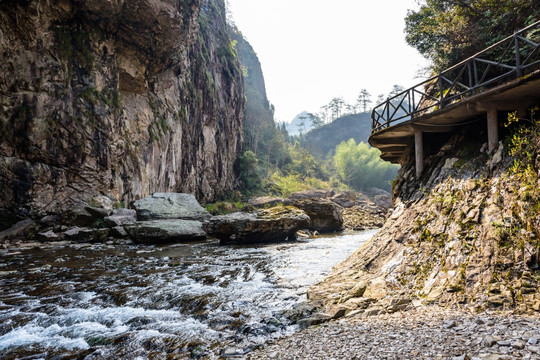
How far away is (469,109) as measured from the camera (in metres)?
6.19

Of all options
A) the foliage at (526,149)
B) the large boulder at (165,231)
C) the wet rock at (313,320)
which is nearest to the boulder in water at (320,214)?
the large boulder at (165,231)

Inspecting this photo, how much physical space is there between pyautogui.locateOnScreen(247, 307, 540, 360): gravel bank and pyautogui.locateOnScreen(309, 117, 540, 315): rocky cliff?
47 centimetres

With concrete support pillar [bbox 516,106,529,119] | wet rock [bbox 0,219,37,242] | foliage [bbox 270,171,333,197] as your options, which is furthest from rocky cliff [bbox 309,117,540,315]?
foliage [bbox 270,171,333,197]

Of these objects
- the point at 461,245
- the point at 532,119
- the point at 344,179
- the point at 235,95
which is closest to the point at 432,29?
the point at 532,119

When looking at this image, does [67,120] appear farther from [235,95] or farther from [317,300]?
[235,95]

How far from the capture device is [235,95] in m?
42.3

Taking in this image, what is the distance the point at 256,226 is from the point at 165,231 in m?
4.44

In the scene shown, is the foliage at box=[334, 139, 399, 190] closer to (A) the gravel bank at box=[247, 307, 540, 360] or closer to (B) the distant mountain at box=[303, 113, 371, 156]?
(B) the distant mountain at box=[303, 113, 371, 156]

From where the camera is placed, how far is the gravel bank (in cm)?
278

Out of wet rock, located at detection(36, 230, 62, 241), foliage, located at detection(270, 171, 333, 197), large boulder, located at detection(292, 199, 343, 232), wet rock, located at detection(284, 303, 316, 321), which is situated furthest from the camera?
foliage, located at detection(270, 171, 333, 197)

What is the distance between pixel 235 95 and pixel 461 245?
4068 cm

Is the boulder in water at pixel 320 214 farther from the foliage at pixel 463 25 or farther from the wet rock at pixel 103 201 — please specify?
the wet rock at pixel 103 201

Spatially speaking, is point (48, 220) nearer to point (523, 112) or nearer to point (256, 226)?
point (256, 226)

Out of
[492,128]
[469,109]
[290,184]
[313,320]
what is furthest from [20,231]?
[290,184]
